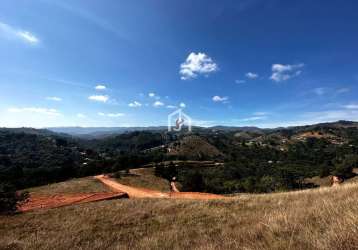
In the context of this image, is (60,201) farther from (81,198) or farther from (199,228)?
(199,228)

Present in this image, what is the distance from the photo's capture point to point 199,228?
8.50 meters

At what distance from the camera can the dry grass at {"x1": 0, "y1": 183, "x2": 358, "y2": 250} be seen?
4.43 metres

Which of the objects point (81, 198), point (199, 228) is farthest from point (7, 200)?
point (199, 228)

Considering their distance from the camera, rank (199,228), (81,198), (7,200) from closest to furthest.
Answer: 1. (199,228)
2. (7,200)
3. (81,198)

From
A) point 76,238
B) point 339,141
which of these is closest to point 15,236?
point 76,238

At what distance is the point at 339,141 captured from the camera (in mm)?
198125

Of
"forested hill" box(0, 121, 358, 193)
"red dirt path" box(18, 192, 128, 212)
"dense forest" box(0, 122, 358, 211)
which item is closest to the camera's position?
"red dirt path" box(18, 192, 128, 212)

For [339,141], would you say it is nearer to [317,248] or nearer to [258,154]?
[258,154]

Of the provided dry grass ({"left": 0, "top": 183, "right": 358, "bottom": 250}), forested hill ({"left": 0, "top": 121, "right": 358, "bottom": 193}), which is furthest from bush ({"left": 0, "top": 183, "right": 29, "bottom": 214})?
forested hill ({"left": 0, "top": 121, "right": 358, "bottom": 193})

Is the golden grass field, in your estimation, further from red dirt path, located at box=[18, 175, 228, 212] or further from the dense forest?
the dense forest

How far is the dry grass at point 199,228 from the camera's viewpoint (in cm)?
443

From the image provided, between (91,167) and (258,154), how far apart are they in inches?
4386

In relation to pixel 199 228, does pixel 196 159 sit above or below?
below

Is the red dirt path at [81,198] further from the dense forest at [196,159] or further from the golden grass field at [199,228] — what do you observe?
the golden grass field at [199,228]
